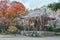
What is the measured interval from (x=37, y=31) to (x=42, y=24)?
0.49 feet

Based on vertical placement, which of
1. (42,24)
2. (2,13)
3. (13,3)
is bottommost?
(42,24)

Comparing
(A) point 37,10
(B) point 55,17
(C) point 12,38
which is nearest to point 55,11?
(B) point 55,17

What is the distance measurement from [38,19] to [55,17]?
0.96ft

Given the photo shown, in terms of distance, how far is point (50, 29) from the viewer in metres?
2.80

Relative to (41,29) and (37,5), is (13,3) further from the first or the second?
(41,29)

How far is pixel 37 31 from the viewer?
111 inches

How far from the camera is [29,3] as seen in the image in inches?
113

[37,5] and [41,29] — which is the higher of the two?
[37,5]

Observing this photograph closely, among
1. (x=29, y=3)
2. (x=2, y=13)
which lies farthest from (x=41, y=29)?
(x=2, y=13)

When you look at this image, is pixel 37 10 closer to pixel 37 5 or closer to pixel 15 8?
pixel 37 5

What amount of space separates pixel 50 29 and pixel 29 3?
23.0 inches

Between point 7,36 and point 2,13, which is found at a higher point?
point 2,13

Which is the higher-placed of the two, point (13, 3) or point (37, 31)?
point (13, 3)

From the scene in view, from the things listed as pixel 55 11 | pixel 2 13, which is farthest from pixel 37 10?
pixel 2 13
